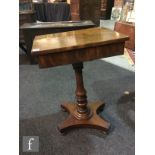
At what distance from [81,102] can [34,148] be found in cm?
47

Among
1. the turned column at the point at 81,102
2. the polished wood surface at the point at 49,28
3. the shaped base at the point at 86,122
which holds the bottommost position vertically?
the shaped base at the point at 86,122

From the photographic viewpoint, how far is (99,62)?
3008 millimetres

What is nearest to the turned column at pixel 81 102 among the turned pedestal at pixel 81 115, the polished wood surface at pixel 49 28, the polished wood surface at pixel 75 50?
the turned pedestal at pixel 81 115

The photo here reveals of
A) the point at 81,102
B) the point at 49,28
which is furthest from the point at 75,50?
the point at 49,28

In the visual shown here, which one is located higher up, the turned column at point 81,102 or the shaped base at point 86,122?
the turned column at point 81,102

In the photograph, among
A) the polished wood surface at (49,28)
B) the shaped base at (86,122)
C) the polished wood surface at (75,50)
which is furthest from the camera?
the polished wood surface at (49,28)

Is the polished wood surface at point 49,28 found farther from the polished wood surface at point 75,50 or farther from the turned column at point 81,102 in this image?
the polished wood surface at point 75,50

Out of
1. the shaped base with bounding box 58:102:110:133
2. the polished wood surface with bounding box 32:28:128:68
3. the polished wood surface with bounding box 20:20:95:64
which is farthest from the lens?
the polished wood surface with bounding box 20:20:95:64

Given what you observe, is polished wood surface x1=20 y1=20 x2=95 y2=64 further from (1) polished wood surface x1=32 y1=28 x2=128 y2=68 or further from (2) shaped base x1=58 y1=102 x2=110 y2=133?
(1) polished wood surface x1=32 y1=28 x2=128 y2=68

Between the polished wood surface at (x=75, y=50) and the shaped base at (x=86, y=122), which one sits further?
the shaped base at (x=86, y=122)

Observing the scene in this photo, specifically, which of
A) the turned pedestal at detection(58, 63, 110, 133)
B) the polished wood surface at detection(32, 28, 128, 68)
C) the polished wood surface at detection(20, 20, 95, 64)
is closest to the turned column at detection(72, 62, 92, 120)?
the turned pedestal at detection(58, 63, 110, 133)
